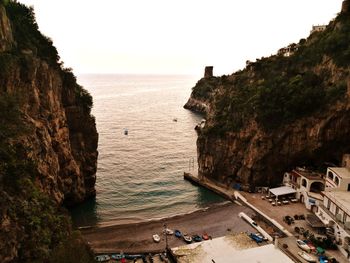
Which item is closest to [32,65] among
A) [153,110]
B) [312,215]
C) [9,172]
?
[9,172]

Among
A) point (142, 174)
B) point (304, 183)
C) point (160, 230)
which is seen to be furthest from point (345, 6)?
point (142, 174)

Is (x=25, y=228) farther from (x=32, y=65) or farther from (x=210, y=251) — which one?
(x=32, y=65)

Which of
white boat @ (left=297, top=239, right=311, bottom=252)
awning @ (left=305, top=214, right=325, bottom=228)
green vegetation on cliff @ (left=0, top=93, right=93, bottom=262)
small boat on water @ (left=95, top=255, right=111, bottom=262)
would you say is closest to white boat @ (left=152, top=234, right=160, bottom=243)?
small boat on water @ (left=95, top=255, right=111, bottom=262)

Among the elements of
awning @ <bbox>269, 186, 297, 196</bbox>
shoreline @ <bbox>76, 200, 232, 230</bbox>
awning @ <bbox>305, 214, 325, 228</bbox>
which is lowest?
shoreline @ <bbox>76, 200, 232, 230</bbox>

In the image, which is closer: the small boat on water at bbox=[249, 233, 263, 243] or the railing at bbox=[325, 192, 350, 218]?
the railing at bbox=[325, 192, 350, 218]

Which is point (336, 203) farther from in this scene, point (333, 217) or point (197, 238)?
point (197, 238)

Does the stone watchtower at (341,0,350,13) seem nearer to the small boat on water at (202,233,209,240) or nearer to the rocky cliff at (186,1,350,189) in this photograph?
the rocky cliff at (186,1,350,189)
